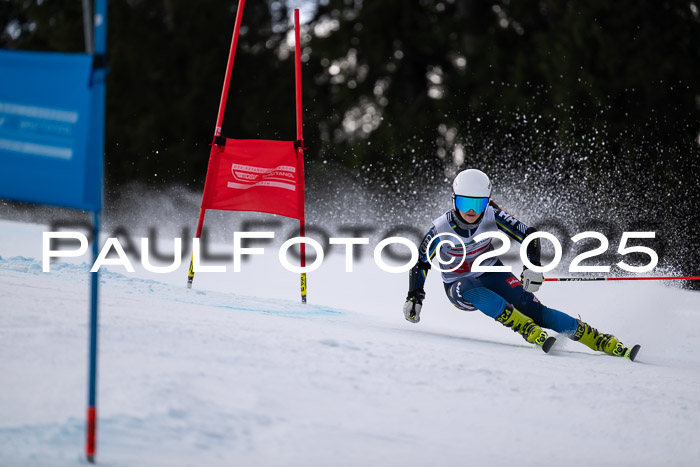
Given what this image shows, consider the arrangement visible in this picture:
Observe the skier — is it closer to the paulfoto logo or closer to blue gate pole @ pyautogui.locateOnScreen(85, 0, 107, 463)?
the paulfoto logo

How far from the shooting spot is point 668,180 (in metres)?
11.9

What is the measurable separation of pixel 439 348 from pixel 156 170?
57.6 ft

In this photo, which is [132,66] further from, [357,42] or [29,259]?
[29,259]

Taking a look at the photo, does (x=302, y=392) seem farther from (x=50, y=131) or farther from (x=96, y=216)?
(x=50, y=131)

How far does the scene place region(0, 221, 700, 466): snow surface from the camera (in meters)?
3.37

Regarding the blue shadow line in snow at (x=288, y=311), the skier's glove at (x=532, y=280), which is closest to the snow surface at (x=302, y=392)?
the blue shadow line in snow at (x=288, y=311)

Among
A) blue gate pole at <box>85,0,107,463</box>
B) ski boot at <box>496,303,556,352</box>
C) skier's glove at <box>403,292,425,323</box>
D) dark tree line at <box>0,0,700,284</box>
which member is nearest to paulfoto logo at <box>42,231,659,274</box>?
blue gate pole at <box>85,0,107,463</box>

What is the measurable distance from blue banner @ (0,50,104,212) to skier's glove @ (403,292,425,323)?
327 cm

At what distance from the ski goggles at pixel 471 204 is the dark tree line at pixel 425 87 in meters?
6.58

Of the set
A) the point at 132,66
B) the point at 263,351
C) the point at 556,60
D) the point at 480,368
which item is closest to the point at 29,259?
the point at 263,351

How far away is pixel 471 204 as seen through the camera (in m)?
5.98

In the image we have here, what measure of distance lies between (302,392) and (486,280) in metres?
2.55

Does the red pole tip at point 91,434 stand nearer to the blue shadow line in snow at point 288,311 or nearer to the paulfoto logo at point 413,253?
the paulfoto logo at point 413,253

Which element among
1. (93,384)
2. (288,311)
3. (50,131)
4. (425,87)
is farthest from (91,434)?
(425,87)
